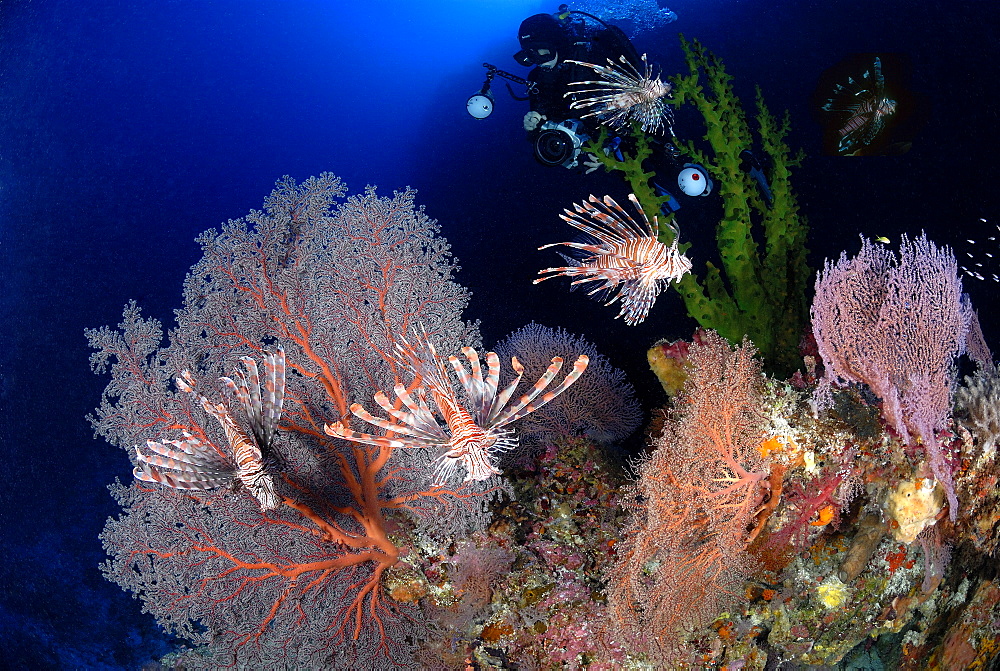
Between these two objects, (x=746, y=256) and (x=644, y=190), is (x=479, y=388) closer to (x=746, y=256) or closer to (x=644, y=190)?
(x=644, y=190)

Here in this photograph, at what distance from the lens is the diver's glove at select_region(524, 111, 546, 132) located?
403 centimetres

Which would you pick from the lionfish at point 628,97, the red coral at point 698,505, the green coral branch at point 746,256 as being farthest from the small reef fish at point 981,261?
the red coral at point 698,505

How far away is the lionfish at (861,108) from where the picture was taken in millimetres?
3906

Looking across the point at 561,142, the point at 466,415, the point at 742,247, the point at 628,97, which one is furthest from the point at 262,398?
the point at 628,97

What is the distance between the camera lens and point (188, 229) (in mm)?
6637

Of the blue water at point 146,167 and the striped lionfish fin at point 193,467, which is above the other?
the blue water at point 146,167

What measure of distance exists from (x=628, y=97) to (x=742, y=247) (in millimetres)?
1270

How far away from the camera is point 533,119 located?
406 cm

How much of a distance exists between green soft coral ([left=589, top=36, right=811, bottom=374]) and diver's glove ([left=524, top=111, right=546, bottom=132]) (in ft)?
2.64

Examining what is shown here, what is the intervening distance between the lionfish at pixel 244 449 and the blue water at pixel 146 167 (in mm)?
2801

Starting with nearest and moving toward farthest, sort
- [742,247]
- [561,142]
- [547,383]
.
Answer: [547,383] → [742,247] → [561,142]

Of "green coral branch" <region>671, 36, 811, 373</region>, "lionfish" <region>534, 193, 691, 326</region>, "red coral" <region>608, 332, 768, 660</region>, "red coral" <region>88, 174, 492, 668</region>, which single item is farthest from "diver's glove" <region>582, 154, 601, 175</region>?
"red coral" <region>608, 332, 768, 660</region>

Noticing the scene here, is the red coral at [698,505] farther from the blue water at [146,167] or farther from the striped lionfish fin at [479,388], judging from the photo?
the blue water at [146,167]

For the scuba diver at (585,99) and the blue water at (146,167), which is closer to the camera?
the scuba diver at (585,99)
